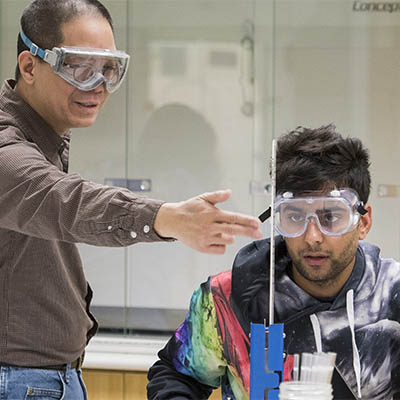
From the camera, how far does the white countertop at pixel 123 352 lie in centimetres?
346

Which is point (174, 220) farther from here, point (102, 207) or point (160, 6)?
point (160, 6)

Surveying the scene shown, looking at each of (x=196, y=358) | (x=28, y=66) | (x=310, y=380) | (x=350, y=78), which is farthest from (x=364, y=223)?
(x=350, y=78)

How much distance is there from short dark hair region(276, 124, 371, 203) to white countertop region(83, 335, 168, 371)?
177 cm

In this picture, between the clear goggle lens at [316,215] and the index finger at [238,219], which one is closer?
the index finger at [238,219]

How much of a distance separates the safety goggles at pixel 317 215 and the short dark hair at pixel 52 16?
60 centimetres

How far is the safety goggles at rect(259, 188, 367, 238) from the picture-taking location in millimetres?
1784

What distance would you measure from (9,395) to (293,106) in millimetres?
2420

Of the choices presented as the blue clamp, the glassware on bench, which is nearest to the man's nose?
the glassware on bench

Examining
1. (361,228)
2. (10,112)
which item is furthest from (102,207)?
(361,228)

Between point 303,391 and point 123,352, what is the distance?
2561mm

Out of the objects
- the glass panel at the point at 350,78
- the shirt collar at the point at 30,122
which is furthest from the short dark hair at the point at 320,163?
the glass panel at the point at 350,78

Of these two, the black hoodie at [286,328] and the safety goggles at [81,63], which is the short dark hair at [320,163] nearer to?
the black hoodie at [286,328]

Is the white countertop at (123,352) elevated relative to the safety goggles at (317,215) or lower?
lower

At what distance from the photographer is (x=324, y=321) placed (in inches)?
73.0
